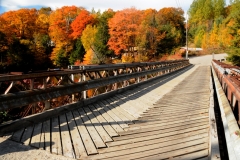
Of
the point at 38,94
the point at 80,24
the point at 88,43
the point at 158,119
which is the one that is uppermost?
the point at 80,24

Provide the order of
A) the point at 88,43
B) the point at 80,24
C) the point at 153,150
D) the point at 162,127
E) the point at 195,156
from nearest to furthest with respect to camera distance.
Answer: the point at 195,156
the point at 153,150
the point at 162,127
the point at 88,43
the point at 80,24

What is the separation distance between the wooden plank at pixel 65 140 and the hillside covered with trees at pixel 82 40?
137 ft

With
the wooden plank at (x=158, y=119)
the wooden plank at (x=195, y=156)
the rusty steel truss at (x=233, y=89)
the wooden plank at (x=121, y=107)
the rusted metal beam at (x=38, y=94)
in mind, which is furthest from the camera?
the wooden plank at (x=121, y=107)

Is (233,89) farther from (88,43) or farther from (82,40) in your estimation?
(82,40)

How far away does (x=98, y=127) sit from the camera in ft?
17.1

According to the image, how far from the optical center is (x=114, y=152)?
3918mm

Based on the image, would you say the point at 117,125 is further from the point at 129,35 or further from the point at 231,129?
the point at 129,35

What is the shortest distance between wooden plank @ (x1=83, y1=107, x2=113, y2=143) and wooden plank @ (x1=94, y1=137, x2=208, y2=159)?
0.64m

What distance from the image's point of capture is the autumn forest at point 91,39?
4709 centimetres

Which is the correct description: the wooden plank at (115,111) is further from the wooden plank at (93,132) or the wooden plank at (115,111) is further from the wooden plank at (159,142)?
the wooden plank at (159,142)

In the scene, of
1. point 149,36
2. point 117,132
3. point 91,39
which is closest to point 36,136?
point 117,132

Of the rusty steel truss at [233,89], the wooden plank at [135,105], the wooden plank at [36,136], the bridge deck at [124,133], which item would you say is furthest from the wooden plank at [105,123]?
the rusty steel truss at [233,89]

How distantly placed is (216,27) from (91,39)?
1723 inches

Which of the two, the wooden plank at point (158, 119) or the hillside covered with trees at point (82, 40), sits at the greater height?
the hillside covered with trees at point (82, 40)
